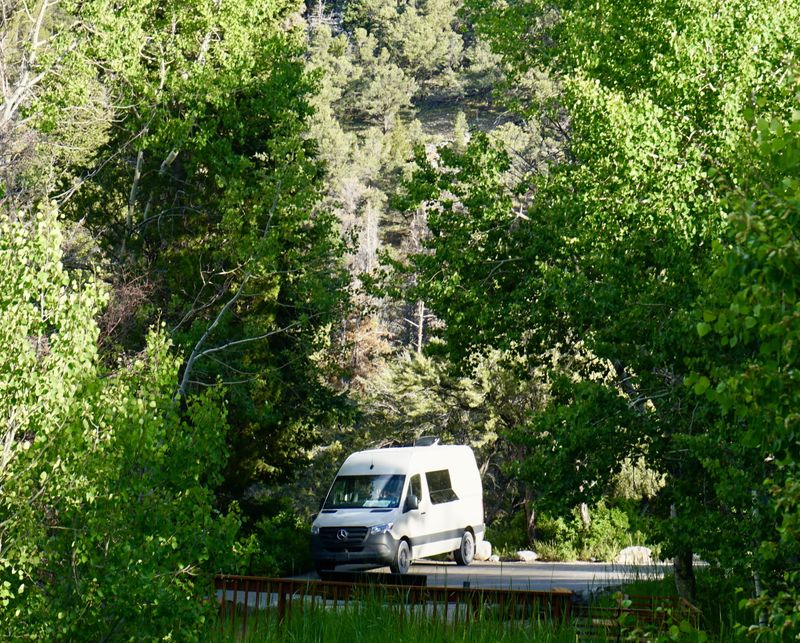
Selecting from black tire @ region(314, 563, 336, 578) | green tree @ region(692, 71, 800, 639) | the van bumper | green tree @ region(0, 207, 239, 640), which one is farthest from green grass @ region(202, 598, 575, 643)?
black tire @ region(314, 563, 336, 578)

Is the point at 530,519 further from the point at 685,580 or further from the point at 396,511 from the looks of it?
the point at 685,580

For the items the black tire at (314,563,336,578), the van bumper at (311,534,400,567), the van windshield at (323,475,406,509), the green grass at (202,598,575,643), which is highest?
the van windshield at (323,475,406,509)

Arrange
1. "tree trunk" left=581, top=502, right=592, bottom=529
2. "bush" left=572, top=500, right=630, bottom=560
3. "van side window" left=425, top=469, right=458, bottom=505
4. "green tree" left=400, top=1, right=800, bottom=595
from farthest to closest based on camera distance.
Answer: "tree trunk" left=581, top=502, right=592, bottom=529 < "bush" left=572, top=500, right=630, bottom=560 < "van side window" left=425, top=469, right=458, bottom=505 < "green tree" left=400, top=1, right=800, bottom=595

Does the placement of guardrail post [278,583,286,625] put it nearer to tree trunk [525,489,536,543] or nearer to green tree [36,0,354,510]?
green tree [36,0,354,510]

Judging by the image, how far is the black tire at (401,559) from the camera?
64.4 feet

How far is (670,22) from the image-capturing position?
14.1 meters

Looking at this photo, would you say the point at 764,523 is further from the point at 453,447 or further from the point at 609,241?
the point at 453,447

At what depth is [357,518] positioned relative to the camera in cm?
1986

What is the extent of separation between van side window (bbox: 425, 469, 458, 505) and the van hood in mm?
1676

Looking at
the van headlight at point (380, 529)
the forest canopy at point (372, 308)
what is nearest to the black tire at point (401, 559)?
the van headlight at point (380, 529)

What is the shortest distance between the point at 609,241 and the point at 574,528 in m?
16.2

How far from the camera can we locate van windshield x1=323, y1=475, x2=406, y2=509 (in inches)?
799

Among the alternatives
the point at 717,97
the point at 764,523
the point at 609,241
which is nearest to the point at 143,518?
the point at 764,523

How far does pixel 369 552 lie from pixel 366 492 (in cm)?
162
